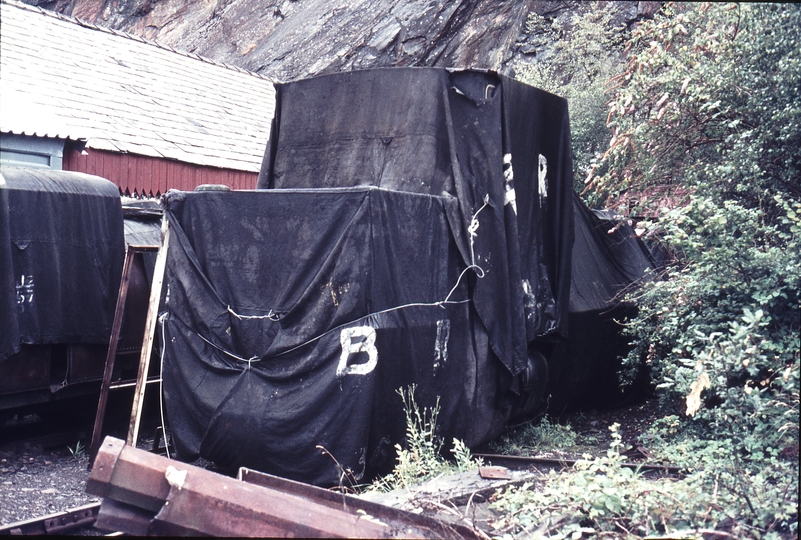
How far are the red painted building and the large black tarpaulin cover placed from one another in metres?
5.73

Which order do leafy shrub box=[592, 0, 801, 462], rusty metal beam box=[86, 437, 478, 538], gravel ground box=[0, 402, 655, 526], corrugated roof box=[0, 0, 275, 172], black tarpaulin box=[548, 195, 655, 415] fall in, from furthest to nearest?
corrugated roof box=[0, 0, 275, 172] < black tarpaulin box=[548, 195, 655, 415] < gravel ground box=[0, 402, 655, 526] < leafy shrub box=[592, 0, 801, 462] < rusty metal beam box=[86, 437, 478, 538]

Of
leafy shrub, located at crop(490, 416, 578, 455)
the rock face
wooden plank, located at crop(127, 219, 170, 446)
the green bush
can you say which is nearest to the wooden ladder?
wooden plank, located at crop(127, 219, 170, 446)

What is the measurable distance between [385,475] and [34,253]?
4374mm

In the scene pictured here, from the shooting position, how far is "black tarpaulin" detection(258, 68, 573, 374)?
6.57 meters

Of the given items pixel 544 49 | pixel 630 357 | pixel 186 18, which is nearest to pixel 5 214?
pixel 630 357

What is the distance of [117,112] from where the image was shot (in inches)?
522

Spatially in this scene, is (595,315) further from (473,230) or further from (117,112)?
(117,112)

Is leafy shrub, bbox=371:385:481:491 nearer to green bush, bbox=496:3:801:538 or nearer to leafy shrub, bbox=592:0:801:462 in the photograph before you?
green bush, bbox=496:3:801:538

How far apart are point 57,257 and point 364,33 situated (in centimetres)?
1907

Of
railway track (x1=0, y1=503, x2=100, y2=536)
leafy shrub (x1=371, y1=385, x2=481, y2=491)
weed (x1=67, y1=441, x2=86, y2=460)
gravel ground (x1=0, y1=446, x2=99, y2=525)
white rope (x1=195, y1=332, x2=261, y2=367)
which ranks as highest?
white rope (x1=195, y1=332, x2=261, y2=367)

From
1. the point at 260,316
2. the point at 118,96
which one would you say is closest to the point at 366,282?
the point at 260,316

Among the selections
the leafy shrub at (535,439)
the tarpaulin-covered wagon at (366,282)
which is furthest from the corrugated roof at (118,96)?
the leafy shrub at (535,439)

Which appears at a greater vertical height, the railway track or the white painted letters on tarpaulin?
the white painted letters on tarpaulin

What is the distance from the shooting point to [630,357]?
7.64m
